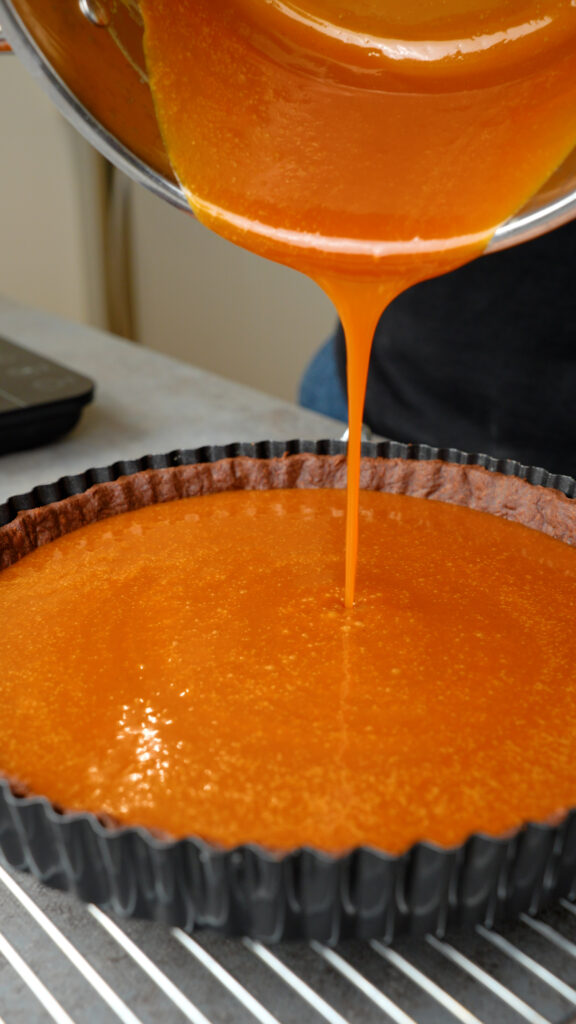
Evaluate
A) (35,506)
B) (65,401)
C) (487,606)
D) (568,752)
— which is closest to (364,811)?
(568,752)

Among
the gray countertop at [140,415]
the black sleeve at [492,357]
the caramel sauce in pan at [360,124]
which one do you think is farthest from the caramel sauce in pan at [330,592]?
the black sleeve at [492,357]

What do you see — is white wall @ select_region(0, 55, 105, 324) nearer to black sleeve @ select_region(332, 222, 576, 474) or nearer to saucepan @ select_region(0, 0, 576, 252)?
black sleeve @ select_region(332, 222, 576, 474)

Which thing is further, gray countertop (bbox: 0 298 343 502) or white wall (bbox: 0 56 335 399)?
white wall (bbox: 0 56 335 399)

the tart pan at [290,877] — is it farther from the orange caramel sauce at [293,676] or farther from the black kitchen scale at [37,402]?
the black kitchen scale at [37,402]

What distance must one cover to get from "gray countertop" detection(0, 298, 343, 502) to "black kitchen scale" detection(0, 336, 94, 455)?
3 cm

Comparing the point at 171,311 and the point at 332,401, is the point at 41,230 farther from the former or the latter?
the point at 332,401

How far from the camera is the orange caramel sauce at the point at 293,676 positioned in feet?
1.98

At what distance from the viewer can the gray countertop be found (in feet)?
4.14

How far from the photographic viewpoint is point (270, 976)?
552 millimetres

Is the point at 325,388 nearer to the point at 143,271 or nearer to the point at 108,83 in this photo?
the point at 108,83

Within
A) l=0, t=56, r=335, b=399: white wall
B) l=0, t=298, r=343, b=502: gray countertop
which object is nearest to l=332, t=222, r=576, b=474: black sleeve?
l=0, t=298, r=343, b=502: gray countertop

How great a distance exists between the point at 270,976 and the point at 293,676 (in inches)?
8.9

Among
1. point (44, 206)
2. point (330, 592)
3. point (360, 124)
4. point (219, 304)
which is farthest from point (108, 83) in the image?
point (219, 304)

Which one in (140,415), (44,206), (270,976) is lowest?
(270,976)
